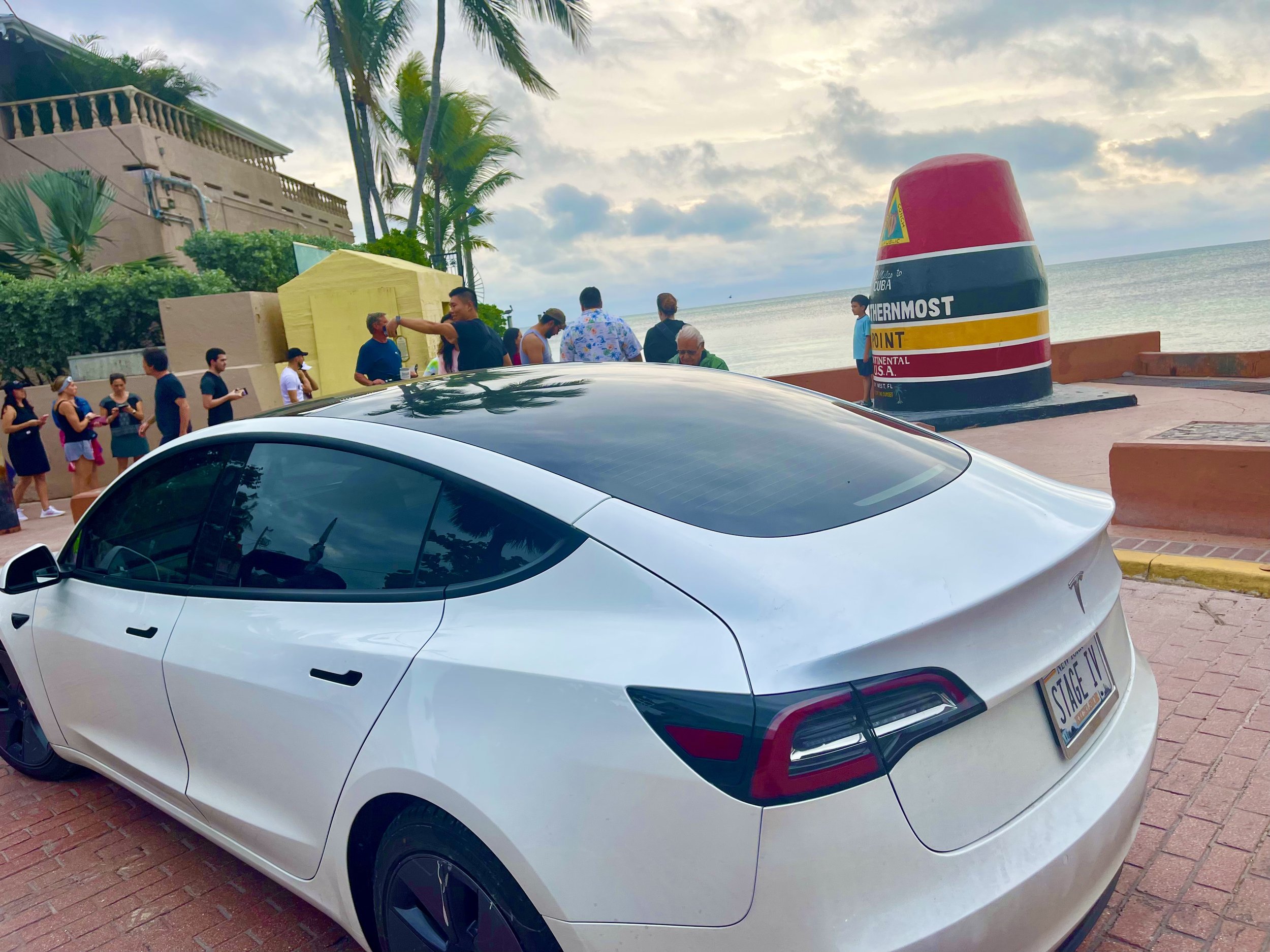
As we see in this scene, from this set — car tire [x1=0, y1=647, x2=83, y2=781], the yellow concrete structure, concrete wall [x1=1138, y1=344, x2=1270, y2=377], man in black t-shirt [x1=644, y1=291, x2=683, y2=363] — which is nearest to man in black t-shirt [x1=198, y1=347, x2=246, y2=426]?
man in black t-shirt [x1=644, y1=291, x2=683, y2=363]

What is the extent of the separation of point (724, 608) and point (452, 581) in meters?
0.70

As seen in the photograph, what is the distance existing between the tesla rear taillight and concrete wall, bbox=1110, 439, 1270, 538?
4427mm

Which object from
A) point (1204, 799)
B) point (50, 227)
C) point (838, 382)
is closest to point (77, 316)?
point (50, 227)

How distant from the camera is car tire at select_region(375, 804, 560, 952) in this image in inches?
70.9

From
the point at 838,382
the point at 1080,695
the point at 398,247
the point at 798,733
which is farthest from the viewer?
the point at 398,247

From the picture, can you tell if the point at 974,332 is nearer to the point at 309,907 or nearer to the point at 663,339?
the point at 663,339

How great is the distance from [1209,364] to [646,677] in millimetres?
14827

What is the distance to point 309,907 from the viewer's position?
2.86 meters

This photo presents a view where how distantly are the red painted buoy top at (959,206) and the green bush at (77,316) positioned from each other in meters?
11.6

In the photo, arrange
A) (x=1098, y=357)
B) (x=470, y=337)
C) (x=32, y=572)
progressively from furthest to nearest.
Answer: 1. (x=1098, y=357)
2. (x=470, y=337)
3. (x=32, y=572)

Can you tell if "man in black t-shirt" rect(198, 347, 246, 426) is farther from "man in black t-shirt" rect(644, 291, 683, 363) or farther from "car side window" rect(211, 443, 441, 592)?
"car side window" rect(211, 443, 441, 592)

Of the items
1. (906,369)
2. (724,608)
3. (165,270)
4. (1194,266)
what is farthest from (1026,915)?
(1194,266)

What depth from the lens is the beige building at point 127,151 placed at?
73.7 ft

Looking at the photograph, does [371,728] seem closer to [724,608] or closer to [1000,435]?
[724,608]
